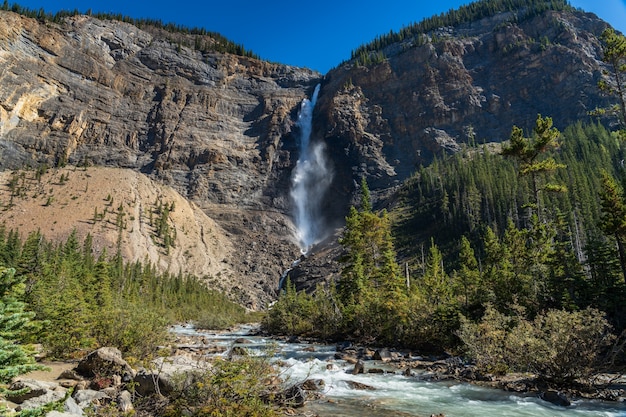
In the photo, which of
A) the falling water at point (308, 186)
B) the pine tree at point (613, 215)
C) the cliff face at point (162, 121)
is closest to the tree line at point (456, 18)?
the cliff face at point (162, 121)

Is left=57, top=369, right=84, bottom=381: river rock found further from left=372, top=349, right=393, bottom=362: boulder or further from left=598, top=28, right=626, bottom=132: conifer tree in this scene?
left=598, top=28, right=626, bottom=132: conifer tree

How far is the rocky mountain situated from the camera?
388 feet

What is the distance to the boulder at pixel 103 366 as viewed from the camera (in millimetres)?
13156

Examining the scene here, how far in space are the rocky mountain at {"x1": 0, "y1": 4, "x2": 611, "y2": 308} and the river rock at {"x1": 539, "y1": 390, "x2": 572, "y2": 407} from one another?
87.6 m

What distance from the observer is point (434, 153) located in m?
137

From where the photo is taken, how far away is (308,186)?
473 feet

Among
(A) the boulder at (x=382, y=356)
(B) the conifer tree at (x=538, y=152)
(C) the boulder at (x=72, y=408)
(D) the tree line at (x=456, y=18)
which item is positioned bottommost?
(A) the boulder at (x=382, y=356)

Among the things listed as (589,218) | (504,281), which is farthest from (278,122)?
(504,281)

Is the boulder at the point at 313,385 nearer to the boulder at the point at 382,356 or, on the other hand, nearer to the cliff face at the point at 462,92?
the boulder at the point at 382,356

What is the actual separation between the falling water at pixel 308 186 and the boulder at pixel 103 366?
370 feet

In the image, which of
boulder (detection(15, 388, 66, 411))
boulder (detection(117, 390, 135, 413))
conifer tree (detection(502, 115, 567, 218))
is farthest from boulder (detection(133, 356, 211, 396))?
conifer tree (detection(502, 115, 567, 218))

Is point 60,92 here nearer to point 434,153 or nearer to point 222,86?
point 222,86

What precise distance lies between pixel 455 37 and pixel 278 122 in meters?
83.2

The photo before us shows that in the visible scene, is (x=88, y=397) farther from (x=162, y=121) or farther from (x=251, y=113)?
(x=251, y=113)
